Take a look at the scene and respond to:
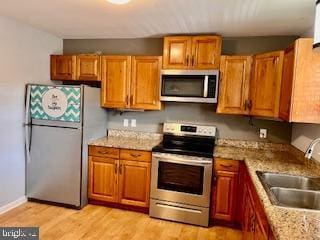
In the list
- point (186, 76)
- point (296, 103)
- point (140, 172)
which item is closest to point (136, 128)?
point (140, 172)

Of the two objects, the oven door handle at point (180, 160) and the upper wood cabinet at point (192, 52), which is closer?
the oven door handle at point (180, 160)

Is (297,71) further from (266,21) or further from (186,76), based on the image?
(186,76)

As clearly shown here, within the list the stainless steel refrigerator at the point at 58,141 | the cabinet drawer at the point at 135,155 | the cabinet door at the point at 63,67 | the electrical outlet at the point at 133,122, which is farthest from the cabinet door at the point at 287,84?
the cabinet door at the point at 63,67

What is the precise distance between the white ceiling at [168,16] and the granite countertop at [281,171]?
1.44 meters

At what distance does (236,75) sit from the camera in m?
3.11

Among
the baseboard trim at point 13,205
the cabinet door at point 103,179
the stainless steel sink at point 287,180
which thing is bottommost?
the baseboard trim at point 13,205

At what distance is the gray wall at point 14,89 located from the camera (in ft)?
10.0

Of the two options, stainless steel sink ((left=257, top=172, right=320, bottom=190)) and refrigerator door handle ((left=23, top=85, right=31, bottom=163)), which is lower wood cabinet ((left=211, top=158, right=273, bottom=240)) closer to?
stainless steel sink ((left=257, top=172, right=320, bottom=190))

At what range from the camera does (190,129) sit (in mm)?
3516

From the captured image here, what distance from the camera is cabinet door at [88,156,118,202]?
3355mm

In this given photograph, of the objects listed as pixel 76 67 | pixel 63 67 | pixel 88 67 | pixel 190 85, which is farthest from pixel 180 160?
pixel 63 67

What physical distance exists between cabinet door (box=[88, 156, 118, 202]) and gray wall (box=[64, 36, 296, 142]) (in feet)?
2.28

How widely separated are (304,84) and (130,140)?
229 cm

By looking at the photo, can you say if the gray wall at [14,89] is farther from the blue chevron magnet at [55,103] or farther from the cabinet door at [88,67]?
the cabinet door at [88,67]
